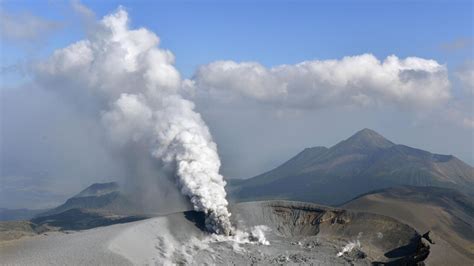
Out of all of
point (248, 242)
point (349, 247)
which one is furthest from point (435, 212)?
point (248, 242)

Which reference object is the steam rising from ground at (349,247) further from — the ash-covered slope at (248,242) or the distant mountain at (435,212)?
the distant mountain at (435,212)

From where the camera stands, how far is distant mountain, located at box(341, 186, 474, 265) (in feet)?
328

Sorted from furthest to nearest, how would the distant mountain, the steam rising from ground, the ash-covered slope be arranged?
the distant mountain → the steam rising from ground → the ash-covered slope

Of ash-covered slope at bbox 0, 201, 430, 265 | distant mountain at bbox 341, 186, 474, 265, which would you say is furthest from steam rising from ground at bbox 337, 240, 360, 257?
distant mountain at bbox 341, 186, 474, 265

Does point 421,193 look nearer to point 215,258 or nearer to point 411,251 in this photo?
point 411,251

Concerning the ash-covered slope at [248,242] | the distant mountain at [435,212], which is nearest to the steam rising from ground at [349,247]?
the ash-covered slope at [248,242]

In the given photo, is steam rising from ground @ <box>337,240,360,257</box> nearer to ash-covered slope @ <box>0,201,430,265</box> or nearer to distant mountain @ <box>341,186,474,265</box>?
ash-covered slope @ <box>0,201,430,265</box>

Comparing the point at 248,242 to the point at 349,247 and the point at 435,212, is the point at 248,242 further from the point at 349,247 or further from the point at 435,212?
the point at 435,212

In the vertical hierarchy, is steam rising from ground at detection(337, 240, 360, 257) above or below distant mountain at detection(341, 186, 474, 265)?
below

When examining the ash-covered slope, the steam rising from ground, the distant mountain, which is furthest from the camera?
the distant mountain

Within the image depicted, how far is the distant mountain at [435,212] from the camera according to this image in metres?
99.9

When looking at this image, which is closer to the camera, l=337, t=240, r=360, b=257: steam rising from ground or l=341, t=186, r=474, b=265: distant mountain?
l=337, t=240, r=360, b=257: steam rising from ground

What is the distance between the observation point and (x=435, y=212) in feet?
455

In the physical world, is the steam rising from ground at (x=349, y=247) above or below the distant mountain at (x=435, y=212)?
below
